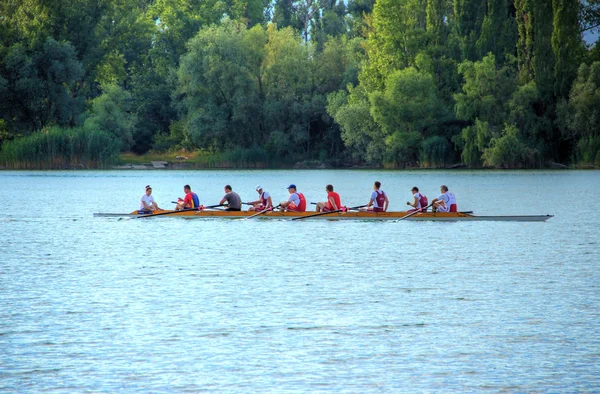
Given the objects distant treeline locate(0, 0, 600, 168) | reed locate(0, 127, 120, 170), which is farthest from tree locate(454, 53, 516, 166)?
reed locate(0, 127, 120, 170)

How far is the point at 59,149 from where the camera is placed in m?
82.2

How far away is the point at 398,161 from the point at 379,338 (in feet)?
227

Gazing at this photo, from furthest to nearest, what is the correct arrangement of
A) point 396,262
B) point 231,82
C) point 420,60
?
point 231,82, point 420,60, point 396,262

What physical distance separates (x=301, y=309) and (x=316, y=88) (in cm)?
7841

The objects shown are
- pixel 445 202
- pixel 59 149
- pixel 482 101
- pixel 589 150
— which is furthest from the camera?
pixel 59 149

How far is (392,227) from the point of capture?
3086cm

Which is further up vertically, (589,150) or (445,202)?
(589,150)

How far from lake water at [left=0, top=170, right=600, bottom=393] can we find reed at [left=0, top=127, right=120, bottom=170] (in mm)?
52729

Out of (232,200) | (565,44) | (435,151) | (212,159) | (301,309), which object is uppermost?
(565,44)

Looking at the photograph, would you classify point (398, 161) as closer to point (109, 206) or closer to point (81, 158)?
point (81, 158)

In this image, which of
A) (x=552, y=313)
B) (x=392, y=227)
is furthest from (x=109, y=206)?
(x=552, y=313)

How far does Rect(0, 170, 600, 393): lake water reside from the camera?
36.6 ft

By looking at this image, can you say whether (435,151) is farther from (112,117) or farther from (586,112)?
(112,117)

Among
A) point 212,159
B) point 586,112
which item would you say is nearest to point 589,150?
point 586,112
